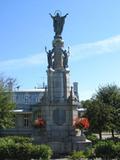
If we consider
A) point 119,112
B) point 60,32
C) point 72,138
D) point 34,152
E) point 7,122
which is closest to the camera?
point 34,152

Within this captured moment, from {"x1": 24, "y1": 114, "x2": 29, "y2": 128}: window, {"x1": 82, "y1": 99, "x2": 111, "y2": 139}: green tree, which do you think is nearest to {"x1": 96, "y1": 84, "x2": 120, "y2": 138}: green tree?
{"x1": 82, "y1": 99, "x2": 111, "y2": 139}: green tree

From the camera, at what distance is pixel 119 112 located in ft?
188

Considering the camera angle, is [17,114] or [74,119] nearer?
[74,119]

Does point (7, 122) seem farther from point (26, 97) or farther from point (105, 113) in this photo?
point (26, 97)

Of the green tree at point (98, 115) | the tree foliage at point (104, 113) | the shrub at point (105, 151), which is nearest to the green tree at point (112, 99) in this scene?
the tree foliage at point (104, 113)

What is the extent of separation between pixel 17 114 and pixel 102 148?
109ft

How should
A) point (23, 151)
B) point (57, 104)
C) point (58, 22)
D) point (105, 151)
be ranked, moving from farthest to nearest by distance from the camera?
point (58, 22)
point (57, 104)
point (23, 151)
point (105, 151)

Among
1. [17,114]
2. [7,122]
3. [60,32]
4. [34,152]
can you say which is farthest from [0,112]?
[34,152]

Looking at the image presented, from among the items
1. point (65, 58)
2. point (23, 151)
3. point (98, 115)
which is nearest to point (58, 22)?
point (65, 58)

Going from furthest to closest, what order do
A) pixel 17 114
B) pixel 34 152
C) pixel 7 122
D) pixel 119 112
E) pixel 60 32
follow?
pixel 17 114 → pixel 119 112 → pixel 7 122 → pixel 60 32 → pixel 34 152

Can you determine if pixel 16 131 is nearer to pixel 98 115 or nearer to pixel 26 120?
pixel 26 120

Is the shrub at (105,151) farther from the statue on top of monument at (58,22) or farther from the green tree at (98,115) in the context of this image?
the green tree at (98,115)

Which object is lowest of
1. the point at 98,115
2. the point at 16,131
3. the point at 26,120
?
the point at 16,131

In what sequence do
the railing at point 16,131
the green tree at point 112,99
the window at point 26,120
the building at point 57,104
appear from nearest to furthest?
the building at point 57,104, the railing at point 16,131, the green tree at point 112,99, the window at point 26,120
